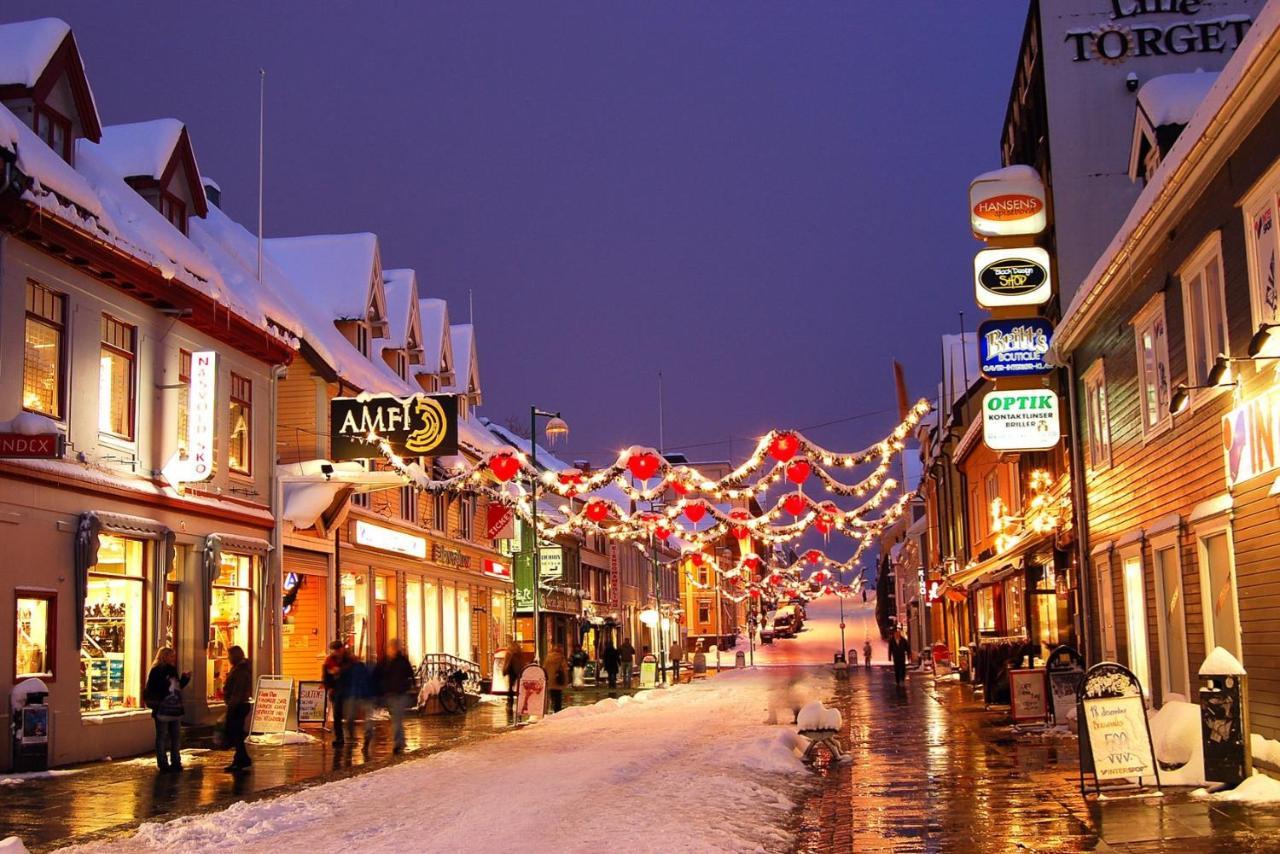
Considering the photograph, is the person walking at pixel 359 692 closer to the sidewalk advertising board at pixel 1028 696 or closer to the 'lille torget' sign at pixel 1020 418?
the sidewalk advertising board at pixel 1028 696

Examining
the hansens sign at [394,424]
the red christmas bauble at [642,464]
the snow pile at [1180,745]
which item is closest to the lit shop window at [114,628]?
the hansens sign at [394,424]

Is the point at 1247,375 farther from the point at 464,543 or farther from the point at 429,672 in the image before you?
the point at 464,543

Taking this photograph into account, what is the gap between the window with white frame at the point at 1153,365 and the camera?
58.3ft

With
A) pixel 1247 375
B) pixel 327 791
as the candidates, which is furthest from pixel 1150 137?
pixel 327 791

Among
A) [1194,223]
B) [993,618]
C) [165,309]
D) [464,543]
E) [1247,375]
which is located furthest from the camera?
[464,543]

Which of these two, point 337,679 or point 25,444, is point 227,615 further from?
point 25,444

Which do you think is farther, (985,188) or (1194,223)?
(985,188)

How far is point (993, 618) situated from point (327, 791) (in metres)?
32.1

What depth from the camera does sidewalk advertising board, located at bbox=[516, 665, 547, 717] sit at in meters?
28.2

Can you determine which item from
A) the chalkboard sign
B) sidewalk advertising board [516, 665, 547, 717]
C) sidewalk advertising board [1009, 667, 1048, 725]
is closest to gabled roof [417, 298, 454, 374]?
sidewalk advertising board [516, 665, 547, 717]

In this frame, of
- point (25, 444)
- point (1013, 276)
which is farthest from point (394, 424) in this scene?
point (1013, 276)

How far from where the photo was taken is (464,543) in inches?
1880

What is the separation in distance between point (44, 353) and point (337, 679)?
742 centimetres

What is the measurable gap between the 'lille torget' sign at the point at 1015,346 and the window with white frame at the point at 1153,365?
19.3ft
